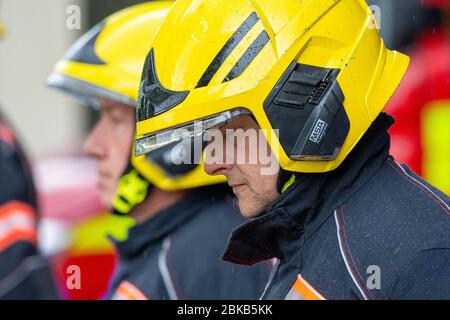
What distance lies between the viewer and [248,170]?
8.05ft

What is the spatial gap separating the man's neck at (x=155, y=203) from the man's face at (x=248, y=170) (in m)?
1.31

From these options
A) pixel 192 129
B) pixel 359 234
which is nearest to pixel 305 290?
pixel 359 234

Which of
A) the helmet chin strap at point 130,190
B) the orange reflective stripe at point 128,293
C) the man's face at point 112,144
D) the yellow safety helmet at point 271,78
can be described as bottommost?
the orange reflective stripe at point 128,293

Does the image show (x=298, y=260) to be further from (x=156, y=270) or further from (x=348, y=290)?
(x=156, y=270)

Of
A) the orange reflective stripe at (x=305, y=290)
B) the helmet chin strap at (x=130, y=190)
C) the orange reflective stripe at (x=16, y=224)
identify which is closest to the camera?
the orange reflective stripe at (x=305, y=290)

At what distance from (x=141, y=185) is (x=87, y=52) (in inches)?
20.3

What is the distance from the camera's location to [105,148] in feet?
12.7

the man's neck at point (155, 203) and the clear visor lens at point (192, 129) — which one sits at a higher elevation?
the clear visor lens at point (192, 129)

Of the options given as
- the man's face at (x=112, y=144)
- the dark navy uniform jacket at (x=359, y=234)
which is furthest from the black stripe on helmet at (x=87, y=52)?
the dark navy uniform jacket at (x=359, y=234)

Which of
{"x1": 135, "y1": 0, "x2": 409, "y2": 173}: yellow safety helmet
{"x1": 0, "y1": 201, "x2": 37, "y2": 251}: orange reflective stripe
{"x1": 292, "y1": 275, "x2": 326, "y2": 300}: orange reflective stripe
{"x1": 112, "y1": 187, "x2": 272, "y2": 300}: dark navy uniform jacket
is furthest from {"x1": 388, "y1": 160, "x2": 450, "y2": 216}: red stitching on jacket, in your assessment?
{"x1": 0, "y1": 201, "x2": 37, "y2": 251}: orange reflective stripe

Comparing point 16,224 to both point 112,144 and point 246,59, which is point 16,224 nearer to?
point 112,144

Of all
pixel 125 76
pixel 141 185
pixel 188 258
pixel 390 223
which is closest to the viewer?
pixel 390 223

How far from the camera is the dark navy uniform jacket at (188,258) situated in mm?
3400

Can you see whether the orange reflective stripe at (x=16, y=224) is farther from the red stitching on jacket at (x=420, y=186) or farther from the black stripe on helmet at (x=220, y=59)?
the red stitching on jacket at (x=420, y=186)
